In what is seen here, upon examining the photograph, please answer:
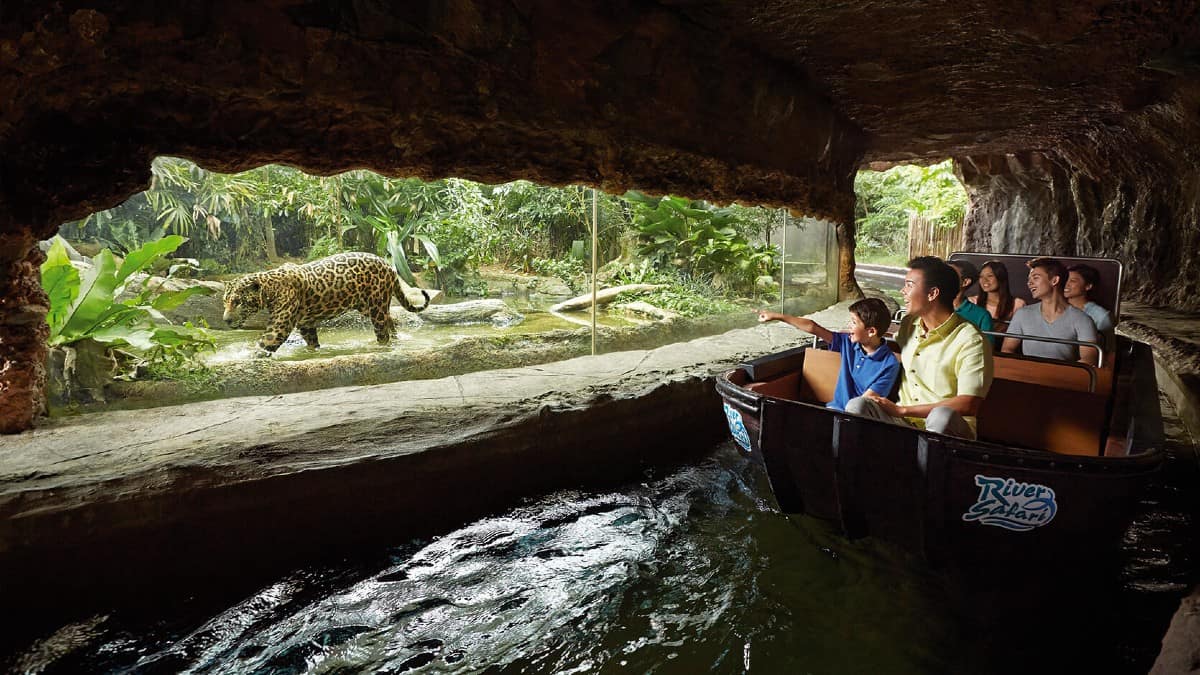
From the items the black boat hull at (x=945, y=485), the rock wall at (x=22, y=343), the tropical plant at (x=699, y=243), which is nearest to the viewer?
the black boat hull at (x=945, y=485)

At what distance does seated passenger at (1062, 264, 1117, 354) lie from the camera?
4.73 m

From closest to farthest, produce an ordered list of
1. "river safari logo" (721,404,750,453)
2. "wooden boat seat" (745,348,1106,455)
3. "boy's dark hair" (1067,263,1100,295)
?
"wooden boat seat" (745,348,1106,455) < "river safari logo" (721,404,750,453) < "boy's dark hair" (1067,263,1100,295)

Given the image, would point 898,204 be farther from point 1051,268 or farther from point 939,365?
point 939,365

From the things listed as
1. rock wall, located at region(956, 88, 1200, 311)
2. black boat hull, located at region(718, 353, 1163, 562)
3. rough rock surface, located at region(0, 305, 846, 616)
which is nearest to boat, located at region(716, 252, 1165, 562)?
black boat hull, located at region(718, 353, 1163, 562)

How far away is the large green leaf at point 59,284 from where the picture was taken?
12.9 feet

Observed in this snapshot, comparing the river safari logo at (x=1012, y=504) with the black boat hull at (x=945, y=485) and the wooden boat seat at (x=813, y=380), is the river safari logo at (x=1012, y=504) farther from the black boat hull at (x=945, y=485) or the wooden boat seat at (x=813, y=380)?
the wooden boat seat at (x=813, y=380)

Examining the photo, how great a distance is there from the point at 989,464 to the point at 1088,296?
13.5ft

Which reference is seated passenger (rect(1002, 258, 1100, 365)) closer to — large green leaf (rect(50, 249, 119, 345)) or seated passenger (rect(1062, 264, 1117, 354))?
seated passenger (rect(1062, 264, 1117, 354))

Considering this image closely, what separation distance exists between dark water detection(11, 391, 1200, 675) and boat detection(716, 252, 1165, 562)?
278 mm

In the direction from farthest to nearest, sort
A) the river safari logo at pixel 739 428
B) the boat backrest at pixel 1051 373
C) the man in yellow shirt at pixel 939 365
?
1. the boat backrest at pixel 1051 373
2. the river safari logo at pixel 739 428
3. the man in yellow shirt at pixel 939 365

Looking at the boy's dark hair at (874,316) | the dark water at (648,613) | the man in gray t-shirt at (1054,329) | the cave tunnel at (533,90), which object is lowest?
the dark water at (648,613)

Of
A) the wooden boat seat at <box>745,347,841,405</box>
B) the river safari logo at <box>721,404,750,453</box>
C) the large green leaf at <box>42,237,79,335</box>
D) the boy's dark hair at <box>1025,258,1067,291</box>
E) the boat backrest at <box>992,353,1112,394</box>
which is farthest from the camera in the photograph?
the boy's dark hair at <box>1025,258,1067,291</box>

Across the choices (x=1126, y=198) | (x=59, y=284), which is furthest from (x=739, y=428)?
(x=1126, y=198)

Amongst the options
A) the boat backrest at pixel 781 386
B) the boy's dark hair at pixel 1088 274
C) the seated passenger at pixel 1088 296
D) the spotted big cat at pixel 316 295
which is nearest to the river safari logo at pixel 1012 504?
the boat backrest at pixel 781 386
